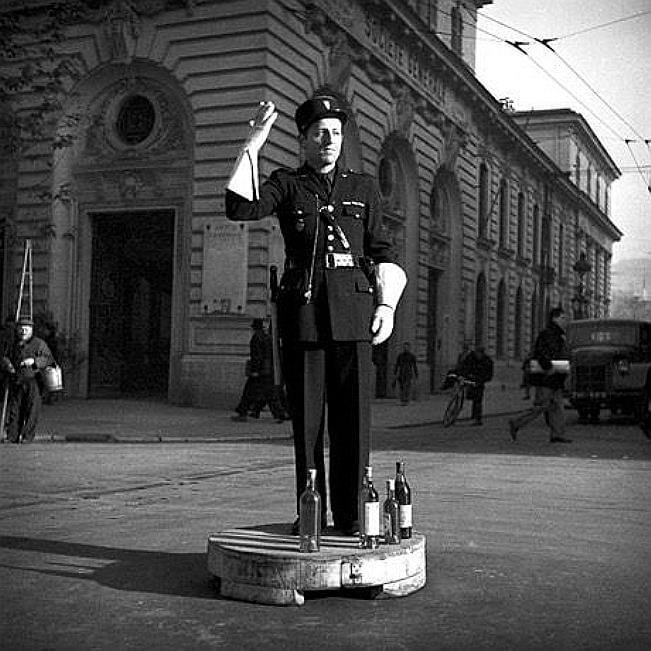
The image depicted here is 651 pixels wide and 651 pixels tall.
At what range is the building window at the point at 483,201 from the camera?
35219 mm

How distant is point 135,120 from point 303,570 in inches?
700

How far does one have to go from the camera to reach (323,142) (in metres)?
4.98

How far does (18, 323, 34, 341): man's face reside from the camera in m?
13.0

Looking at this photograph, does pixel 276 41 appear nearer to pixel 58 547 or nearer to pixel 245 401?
pixel 245 401

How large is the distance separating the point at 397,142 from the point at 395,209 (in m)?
1.78

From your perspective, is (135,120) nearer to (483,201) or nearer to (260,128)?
(260,128)

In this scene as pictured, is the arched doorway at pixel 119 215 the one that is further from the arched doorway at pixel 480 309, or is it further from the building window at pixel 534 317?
the building window at pixel 534 317

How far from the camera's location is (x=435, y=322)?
3089 cm

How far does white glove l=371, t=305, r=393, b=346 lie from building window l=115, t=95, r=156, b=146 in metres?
16.4

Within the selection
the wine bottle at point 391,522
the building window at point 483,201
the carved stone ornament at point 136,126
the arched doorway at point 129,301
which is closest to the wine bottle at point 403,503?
the wine bottle at point 391,522

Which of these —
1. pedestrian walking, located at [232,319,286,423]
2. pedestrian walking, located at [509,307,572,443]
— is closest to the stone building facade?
pedestrian walking, located at [232,319,286,423]

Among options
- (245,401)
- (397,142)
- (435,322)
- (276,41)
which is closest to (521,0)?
(245,401)

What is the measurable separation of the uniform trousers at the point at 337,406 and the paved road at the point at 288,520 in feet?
2.03

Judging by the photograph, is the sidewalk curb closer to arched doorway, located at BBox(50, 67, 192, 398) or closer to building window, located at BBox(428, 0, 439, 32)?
arched doorway, located at BBox(50, 67, 192, 398)
